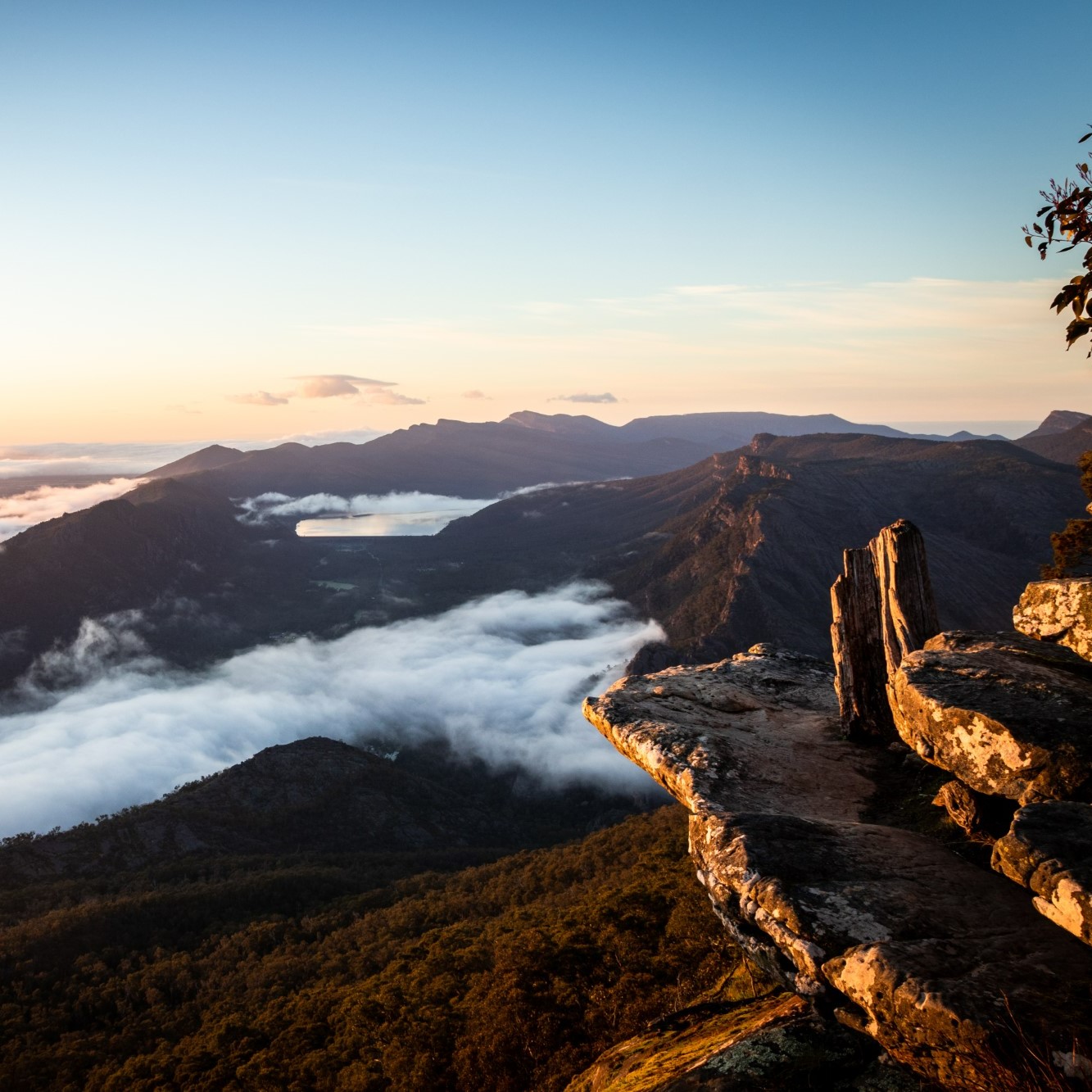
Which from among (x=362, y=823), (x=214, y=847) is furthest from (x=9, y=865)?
(x=362, y=823)

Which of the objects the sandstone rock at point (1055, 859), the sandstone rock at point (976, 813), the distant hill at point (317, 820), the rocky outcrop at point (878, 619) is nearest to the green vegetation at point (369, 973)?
the rocky outcrop at point (878, 619)

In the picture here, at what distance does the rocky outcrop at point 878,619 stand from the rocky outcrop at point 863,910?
113cm

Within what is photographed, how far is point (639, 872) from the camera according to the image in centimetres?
5569

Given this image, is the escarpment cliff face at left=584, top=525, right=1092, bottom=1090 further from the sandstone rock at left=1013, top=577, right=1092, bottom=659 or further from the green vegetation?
the green vegetation

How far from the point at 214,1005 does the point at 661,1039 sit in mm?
61253

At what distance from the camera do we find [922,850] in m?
11.8

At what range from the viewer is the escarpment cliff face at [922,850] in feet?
27.3

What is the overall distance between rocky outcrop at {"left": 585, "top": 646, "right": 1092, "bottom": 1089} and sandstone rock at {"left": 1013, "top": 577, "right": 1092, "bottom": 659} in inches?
167

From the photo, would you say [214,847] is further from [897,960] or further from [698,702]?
[897,960]

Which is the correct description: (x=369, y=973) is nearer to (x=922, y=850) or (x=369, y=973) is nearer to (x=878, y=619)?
(x=878, y=619)

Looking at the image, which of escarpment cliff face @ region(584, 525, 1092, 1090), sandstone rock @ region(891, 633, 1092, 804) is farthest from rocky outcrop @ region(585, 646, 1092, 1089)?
sandstone rock @ region(891, 633, 1092, 804)

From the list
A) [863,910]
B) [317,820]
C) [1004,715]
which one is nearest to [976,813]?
[1004,715]

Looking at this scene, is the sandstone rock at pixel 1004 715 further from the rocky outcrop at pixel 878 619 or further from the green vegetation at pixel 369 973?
the green vegetation at pixel 369 973

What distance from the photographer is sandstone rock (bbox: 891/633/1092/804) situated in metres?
10.8
